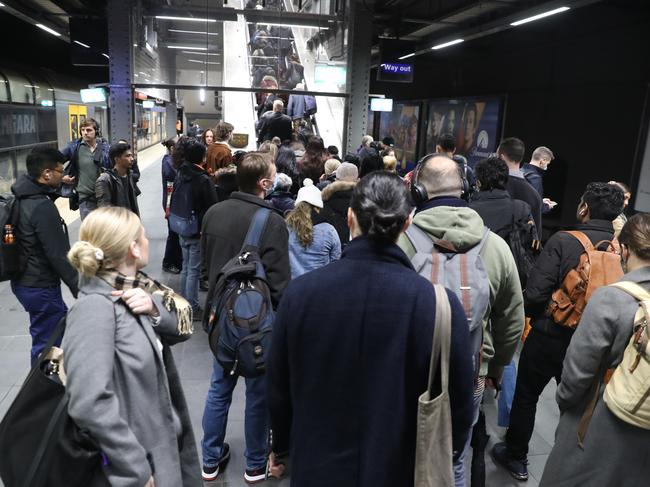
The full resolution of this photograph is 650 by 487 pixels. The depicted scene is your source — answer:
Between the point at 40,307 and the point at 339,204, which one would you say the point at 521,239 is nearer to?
the point at 339,204

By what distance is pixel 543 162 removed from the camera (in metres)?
5.10

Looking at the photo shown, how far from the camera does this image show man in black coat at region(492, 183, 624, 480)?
2.75 m

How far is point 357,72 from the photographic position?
7668mm

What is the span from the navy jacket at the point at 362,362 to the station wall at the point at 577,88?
26.4 ft

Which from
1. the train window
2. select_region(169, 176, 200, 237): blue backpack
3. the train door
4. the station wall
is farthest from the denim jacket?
the train door

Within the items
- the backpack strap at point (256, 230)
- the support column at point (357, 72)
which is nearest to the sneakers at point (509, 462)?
the backpack strap at point (256, 230)

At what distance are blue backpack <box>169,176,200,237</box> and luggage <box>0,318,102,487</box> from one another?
127 inches

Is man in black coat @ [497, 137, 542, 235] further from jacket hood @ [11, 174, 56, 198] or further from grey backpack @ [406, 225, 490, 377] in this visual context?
jacket hood @ [11, 174, 56, 198]

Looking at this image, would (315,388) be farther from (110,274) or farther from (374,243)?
(110,274)

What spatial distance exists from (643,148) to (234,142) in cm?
630

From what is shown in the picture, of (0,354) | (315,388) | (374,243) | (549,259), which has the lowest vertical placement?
(0,354)

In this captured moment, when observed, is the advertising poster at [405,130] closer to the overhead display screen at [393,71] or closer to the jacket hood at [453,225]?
the overhead display screen at [393,71]

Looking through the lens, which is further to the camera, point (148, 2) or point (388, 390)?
point (148, 2)

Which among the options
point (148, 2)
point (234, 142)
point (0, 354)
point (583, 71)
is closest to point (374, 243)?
point (0, 354)
